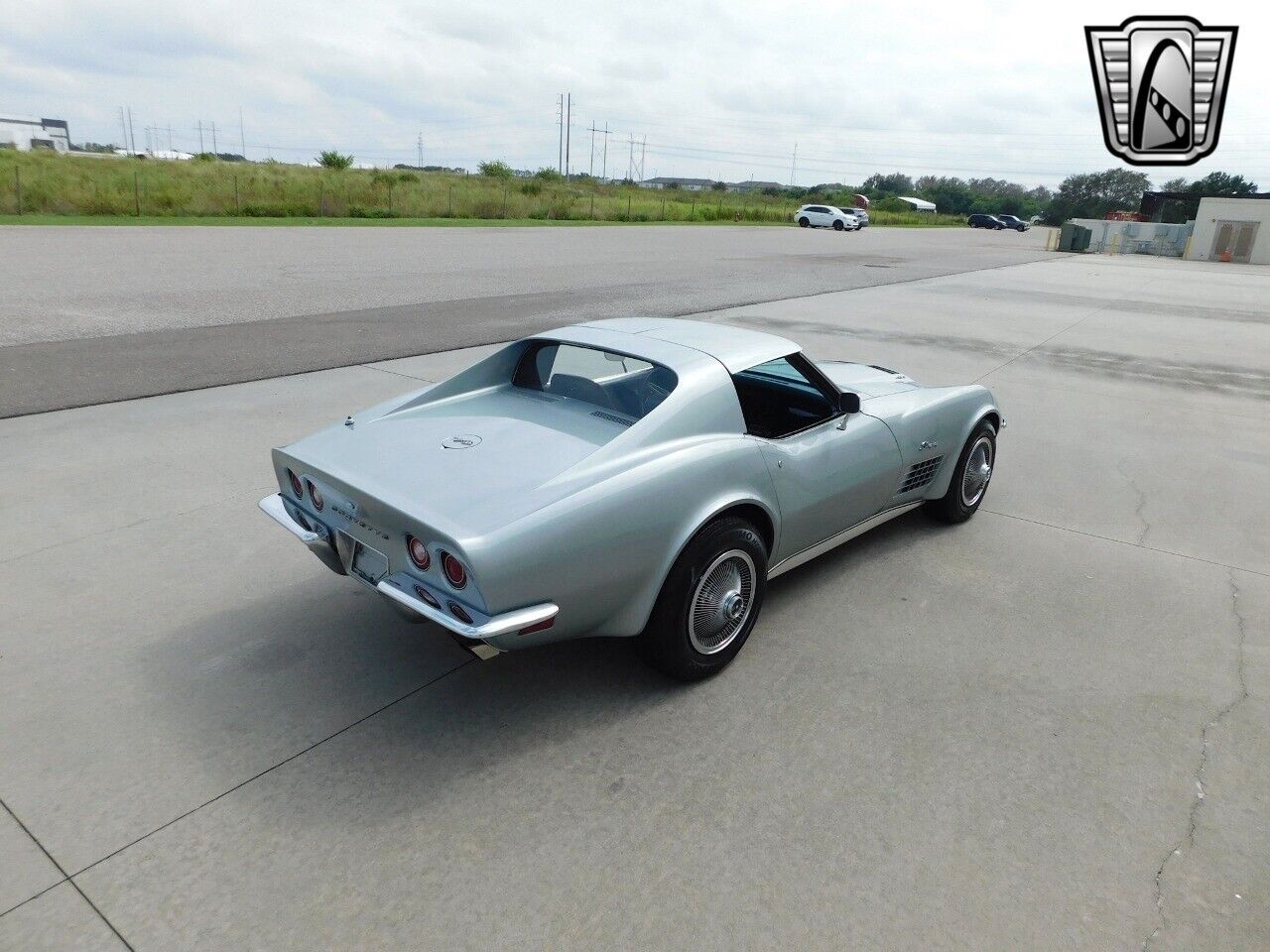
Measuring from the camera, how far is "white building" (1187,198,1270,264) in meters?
40.3

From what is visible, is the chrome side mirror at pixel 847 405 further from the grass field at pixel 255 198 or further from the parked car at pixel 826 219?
the parked car at pixel 826 219

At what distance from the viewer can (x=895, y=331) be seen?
1202 cm

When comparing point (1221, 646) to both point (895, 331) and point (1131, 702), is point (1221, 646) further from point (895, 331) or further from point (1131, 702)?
point (895, 331)

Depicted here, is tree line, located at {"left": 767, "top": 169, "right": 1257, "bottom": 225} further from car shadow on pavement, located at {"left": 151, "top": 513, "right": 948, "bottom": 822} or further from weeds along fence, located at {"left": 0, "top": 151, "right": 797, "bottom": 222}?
car shadow on pavement, located at {"left": 151, "top": 513, "right": 948, "bottom": 822}

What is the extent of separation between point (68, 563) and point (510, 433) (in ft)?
7.72

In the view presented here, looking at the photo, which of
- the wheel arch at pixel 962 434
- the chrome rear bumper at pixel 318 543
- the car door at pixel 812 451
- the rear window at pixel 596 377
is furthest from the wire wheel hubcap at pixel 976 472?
the chrome rear bumper at pixel 318 543

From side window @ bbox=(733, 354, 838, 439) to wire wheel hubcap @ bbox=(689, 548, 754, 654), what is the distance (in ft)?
2.58

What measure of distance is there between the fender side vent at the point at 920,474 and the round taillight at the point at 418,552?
2565mm

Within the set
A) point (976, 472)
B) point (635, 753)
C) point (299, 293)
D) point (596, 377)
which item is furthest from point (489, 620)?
point (299, 293)

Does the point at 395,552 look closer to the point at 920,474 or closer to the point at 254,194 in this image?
the point at 920,474

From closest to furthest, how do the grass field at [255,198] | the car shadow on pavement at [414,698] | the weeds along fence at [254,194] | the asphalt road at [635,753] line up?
the asphalt road at [635,753] < the car shadow on pavement at [414,698] < the grass field at [255,198] < the weeds along fence at [254,194]

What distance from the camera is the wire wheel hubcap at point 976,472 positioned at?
16.2 feet

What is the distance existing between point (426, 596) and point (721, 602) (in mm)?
1126

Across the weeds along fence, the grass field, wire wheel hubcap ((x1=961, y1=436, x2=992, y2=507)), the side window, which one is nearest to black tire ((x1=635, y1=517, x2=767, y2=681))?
the side window
